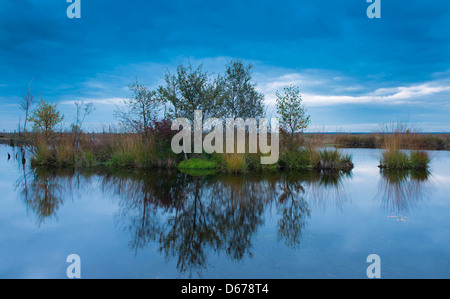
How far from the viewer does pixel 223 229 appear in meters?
4.95

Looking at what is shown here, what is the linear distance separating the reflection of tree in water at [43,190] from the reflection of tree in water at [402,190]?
791 cm

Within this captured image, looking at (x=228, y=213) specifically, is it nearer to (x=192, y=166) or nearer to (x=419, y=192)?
(x=419, y=192)

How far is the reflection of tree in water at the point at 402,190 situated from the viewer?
680 centimetres

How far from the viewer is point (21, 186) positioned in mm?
8977

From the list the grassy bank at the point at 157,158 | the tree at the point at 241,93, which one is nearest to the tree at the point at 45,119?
the grassy bank at the point at 157,158

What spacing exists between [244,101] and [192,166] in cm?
965

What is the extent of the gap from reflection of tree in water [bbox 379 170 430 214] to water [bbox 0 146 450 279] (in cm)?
6

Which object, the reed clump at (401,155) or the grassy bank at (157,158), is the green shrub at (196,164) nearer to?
the grassy bank at (157,158)

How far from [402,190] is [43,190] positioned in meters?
11.0

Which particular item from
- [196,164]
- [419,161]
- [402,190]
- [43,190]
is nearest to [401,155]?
[419,161]

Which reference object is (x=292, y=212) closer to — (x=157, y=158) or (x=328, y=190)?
(x=328, y=190)

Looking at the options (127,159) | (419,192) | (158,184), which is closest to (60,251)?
(158,184)

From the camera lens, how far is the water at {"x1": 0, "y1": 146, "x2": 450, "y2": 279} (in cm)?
358

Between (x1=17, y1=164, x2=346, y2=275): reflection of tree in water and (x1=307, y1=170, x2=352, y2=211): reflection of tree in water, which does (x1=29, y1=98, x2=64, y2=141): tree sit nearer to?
(x1=17, y1=164, x2=346, y2=275): reflection of tree in water
